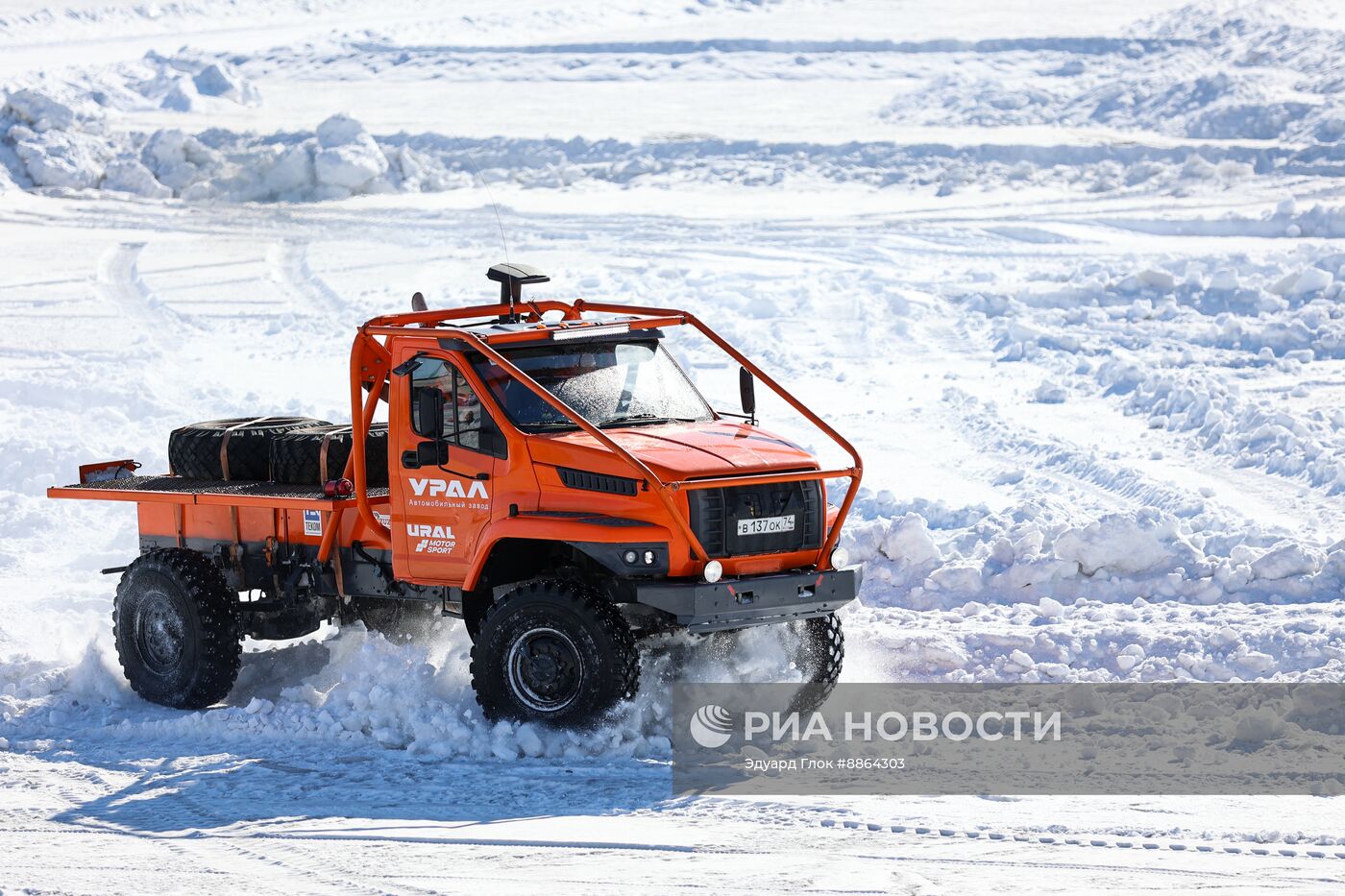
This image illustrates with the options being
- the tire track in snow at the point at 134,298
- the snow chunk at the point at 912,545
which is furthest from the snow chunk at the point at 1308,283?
the tire track in snow at the point at 134,298

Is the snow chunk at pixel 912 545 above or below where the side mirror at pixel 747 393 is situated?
below

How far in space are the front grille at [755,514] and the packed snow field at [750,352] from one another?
68 centimetres

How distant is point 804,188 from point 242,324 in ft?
Answer: 37.8

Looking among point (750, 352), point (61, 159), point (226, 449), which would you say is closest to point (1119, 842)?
point (226, 449)

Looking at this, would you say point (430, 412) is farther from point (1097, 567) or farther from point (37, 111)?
point (37, 111)

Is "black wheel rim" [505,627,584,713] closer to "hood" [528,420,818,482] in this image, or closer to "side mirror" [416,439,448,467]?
"hood" [528,420,818,482]

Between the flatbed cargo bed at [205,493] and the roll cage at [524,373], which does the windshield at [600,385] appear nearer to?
the roll cage at [524,373]

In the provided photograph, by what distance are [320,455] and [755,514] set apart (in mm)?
2613

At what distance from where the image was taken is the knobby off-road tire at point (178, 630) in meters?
9.59

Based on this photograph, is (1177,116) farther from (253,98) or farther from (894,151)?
(253,98)

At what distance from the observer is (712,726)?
8.52 meters

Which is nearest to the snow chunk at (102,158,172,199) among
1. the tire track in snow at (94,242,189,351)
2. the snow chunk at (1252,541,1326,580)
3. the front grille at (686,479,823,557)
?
the tire track in snow at (94,242,189,351)

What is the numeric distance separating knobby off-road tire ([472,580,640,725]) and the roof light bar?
4.16 ft

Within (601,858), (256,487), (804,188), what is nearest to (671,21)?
(804,188)
